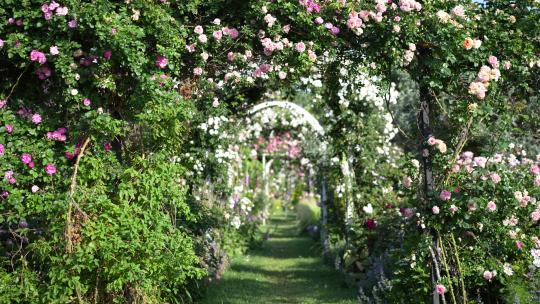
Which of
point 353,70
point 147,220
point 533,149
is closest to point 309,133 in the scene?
point 533,149

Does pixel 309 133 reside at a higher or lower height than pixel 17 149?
higher

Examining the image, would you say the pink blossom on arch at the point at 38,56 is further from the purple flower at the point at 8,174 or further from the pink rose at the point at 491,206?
the pink rose at the point at 491,206

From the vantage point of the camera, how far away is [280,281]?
905 centimetres

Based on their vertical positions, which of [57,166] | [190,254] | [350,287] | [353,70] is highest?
[353,70]

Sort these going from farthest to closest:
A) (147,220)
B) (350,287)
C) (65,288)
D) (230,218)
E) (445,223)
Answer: (230,218), (350,287), (445,223), (147,220), (65,288)

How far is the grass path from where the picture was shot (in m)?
7.42

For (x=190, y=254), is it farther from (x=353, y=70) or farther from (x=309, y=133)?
(x=309, y=133)

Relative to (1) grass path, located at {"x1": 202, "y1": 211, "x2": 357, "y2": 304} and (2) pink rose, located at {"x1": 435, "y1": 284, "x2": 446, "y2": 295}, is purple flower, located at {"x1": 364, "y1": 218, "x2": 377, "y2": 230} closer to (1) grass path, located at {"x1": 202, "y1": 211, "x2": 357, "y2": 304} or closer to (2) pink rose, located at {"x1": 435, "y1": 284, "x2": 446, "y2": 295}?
(1) grass path, located at {"x1": 202, "y1": 211, "x2": 357, "y2": 304}

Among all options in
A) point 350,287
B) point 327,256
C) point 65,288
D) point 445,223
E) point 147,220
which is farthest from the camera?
point 327,256

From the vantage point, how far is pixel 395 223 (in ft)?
23.7

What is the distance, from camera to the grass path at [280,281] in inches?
292

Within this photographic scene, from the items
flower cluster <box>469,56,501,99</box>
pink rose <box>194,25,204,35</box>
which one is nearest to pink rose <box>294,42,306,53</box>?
pink rose <box>194,25,204,35</box>

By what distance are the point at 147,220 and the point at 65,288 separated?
2.43 ft

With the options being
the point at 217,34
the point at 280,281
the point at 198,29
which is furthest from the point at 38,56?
the point at 280,281
